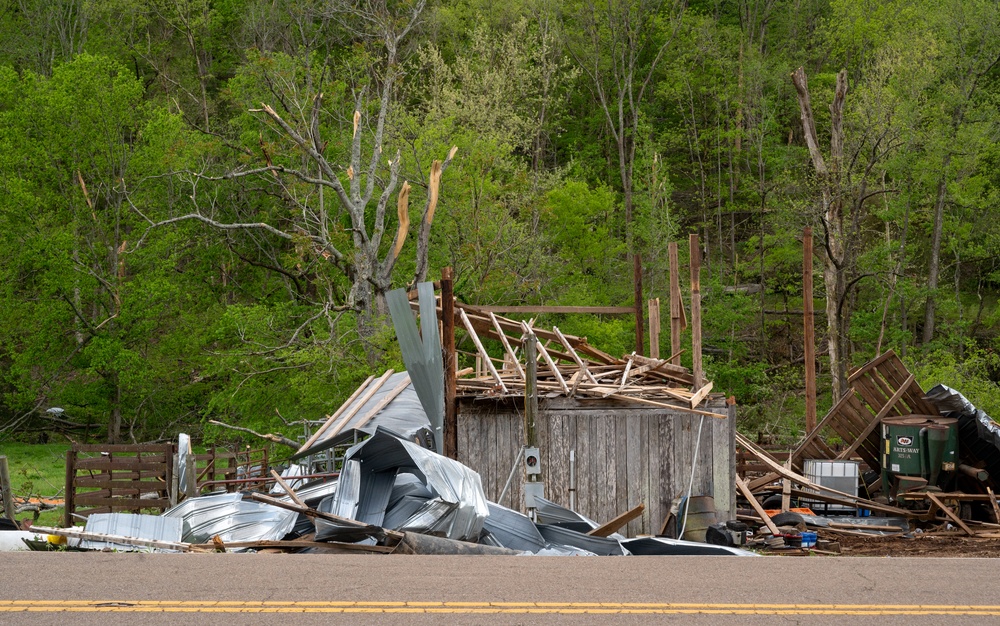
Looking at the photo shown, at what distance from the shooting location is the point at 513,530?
1244 cm

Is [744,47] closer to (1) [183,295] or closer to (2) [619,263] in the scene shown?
(2) [619,263]

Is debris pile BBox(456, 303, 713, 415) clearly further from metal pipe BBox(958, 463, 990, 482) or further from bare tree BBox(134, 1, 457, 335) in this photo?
bare tree BBox(134, 1, 457, 335)

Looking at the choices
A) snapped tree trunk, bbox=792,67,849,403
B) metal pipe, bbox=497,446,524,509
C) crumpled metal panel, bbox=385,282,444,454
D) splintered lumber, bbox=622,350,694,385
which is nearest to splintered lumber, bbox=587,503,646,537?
metal pipe, bbox=497,446,524,509

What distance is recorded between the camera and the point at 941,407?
17.7 metres

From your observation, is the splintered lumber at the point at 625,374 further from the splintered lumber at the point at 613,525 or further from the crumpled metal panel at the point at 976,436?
the crumpled metal panel at the point at 976,436

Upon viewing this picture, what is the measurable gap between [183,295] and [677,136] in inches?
899

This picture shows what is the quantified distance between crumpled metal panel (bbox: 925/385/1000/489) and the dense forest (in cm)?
1027

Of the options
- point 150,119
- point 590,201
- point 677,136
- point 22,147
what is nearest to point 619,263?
point 590,201

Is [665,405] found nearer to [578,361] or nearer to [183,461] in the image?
[578,361]

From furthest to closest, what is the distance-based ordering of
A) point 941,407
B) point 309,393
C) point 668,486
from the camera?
point 309,393 < point 941,407 < point 668,486

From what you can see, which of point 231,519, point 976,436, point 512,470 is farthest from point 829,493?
point 231,519

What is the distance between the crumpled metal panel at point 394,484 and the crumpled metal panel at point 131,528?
1906 millimetres

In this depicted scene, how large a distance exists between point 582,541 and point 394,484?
2.60m

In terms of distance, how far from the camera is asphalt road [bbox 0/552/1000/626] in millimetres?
6773
